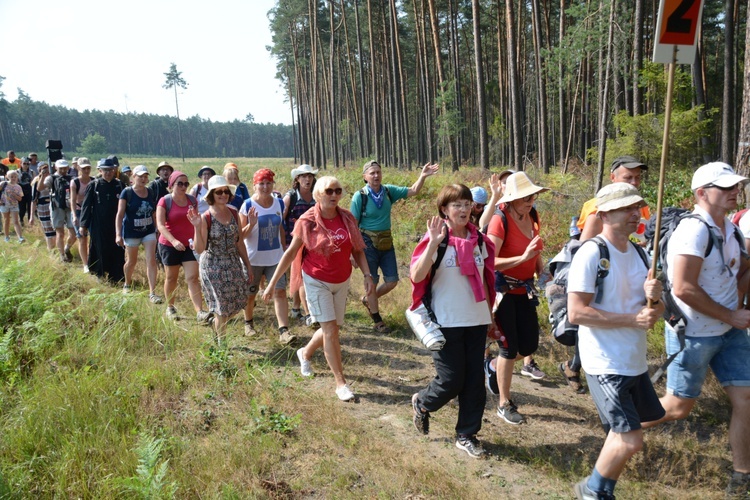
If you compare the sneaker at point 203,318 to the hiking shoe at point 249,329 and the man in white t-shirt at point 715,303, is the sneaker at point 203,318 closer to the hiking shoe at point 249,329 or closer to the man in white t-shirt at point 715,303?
the hiking shoe at point 249,329

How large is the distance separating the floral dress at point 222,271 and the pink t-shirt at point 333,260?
4.63ft

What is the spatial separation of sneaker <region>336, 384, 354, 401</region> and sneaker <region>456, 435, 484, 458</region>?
1218 millimetres

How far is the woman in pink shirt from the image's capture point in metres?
4.74

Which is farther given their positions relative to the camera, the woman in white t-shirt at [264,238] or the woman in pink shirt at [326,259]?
the woman in white t-shirt at [264,238]

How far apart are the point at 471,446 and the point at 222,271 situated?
3.40 metres

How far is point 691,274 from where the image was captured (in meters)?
3.12

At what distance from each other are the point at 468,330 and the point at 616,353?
1.11 metres

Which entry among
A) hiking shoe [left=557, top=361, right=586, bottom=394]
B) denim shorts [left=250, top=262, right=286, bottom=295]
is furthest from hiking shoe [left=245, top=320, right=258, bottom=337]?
hiking shoe [left=557, top=361, right=586, bottom=394]

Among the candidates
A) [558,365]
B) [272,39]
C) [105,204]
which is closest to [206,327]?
[105,204]

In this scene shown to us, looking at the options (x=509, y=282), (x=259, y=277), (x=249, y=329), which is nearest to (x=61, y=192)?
(x=259, y=277)

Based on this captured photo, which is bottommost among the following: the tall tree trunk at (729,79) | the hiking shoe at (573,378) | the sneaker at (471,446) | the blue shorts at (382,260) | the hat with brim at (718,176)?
the hiking shoe at (573,378)

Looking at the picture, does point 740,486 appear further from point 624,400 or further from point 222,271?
point 222,271

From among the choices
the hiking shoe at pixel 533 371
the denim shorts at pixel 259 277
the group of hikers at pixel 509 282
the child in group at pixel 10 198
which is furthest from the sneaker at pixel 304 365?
the child in group at pixel 10 198

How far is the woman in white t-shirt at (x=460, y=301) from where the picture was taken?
3674 millimetres
